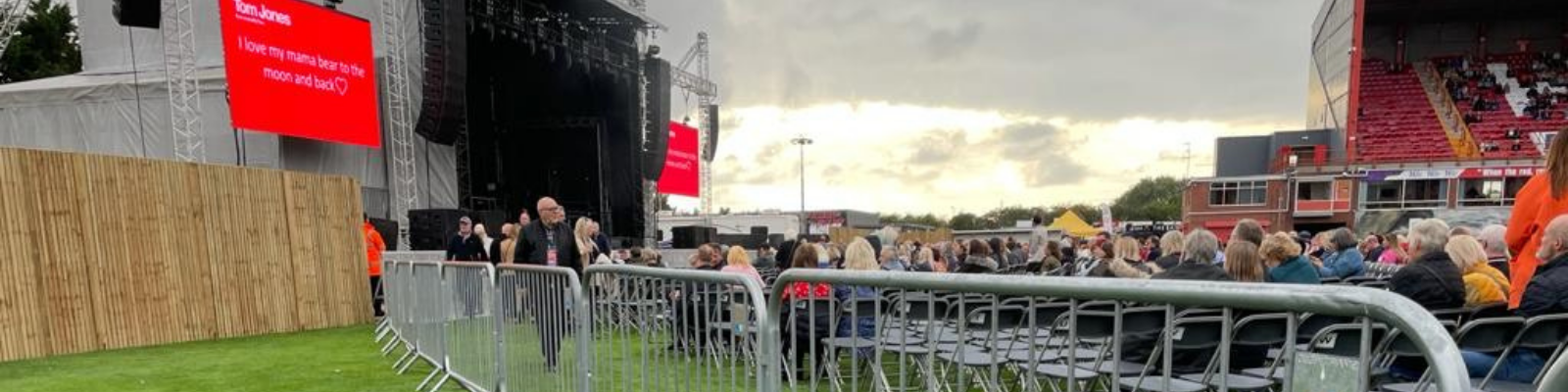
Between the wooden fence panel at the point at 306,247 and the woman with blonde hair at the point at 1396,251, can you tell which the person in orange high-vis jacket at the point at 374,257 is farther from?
the woman with blonde hair at the point at 1396,251

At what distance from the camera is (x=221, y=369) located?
21.0 feet

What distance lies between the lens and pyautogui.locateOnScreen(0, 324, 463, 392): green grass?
5754mm

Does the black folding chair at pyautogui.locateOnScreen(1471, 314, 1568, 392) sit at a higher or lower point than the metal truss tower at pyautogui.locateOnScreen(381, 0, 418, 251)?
lower

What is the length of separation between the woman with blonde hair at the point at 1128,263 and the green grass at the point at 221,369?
5.53 metres

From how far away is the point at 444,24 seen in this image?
14.4 meters

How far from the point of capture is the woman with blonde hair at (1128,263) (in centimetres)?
708

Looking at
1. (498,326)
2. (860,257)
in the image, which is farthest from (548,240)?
(860,257)

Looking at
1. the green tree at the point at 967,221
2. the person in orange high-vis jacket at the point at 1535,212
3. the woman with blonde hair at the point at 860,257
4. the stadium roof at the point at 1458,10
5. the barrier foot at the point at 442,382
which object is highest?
the stadium roof at the point at 1458,10

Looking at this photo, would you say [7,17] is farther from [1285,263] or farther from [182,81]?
[1285,263]

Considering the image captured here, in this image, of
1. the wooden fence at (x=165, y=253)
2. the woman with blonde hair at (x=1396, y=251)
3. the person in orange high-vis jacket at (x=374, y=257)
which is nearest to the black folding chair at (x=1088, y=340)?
the woman with blonde hair at (x=1396, y=251)

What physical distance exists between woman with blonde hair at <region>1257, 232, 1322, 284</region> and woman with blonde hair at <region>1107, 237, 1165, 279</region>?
4.68 feet

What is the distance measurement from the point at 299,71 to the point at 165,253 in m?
6.86

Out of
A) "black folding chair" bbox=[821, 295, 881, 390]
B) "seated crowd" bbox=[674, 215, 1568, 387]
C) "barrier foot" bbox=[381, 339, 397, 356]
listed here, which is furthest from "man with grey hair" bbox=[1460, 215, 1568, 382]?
"barrier foot" bbox=[381, 339, 397, 356]

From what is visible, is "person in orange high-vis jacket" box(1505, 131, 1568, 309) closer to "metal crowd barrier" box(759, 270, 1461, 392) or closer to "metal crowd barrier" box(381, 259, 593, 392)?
"metal crowd barrier" box(759, 270, 1461, 392)
